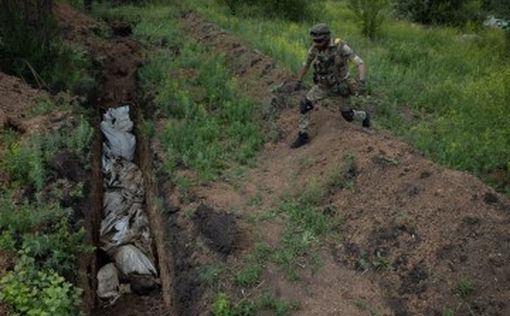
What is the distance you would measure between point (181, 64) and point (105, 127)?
6.80ft

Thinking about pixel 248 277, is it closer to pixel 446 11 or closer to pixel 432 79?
pixel 432 79

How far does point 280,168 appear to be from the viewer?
25.1ft

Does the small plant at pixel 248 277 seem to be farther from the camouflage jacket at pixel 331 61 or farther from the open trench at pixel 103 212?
the camouflage jacket at pixel 331 61

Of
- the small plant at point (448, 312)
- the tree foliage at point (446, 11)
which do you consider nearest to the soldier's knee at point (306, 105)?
the small plant at point (448, 312)

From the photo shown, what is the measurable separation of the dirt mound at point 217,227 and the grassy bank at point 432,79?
293cm

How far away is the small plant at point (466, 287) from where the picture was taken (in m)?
5.36

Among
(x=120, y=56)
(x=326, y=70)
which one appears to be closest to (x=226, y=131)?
(x=326, y=70)

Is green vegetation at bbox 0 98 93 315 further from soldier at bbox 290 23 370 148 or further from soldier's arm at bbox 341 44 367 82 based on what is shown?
soldier's arm at bbox 341 44 367 82

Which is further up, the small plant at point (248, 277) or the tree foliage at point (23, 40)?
the tree foliage at point (23, 40)

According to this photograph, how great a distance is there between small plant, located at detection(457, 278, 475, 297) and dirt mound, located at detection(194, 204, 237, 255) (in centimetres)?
236

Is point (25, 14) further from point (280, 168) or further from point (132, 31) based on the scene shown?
point (280, 168)

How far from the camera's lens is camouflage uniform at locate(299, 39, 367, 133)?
7418mm

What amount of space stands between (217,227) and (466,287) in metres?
2.72

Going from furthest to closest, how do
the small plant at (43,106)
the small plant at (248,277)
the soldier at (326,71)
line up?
1. the small plant at (43,106)
2. the soldier at (326,71)
3. the small plant at (248,277)
